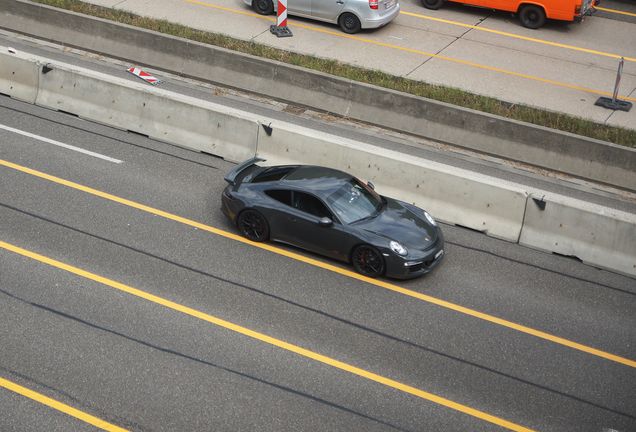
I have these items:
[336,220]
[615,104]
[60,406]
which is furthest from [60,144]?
[615,104]

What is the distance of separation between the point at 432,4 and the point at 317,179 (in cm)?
1429

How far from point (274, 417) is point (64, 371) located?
2.73 m

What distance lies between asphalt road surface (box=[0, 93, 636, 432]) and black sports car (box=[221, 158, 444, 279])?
33cm

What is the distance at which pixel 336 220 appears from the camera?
32.0 feet

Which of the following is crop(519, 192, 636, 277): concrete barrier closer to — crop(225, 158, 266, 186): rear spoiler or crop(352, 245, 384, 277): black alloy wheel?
crop(352, 245, 384, 277): black alloy wheel

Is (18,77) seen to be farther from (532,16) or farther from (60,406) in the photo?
(532,16)

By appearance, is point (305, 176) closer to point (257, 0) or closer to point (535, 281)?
point (535, 281)

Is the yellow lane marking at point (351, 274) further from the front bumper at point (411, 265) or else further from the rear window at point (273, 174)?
the rear window at point (273, 174)

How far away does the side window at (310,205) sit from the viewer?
388 inches

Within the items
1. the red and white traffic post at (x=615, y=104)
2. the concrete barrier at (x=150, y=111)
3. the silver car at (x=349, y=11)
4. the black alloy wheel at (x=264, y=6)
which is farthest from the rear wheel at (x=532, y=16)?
the concrete barrier at (x=150, y=111)

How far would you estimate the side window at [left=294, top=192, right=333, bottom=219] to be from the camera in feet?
32.4

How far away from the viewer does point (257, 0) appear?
2039cm

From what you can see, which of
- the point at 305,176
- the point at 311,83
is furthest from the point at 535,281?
the point at 311,83

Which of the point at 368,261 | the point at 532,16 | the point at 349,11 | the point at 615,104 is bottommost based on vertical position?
the point at 368,261
